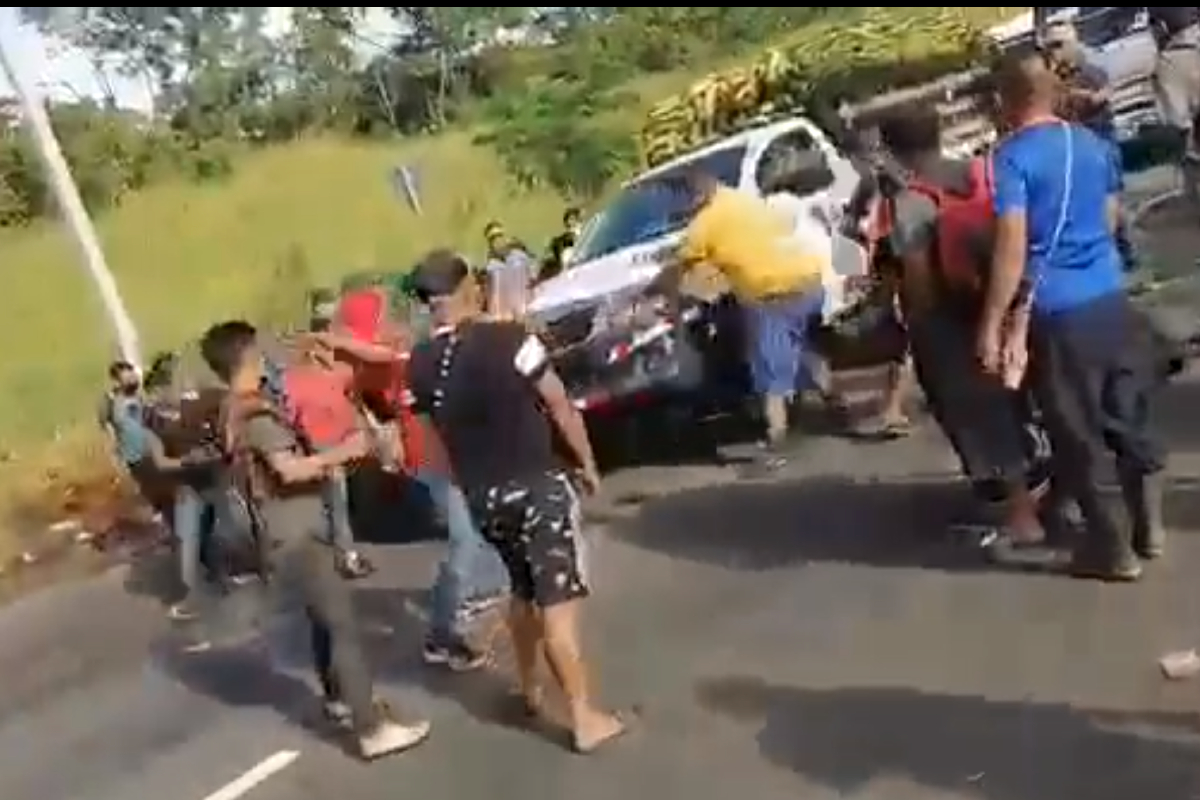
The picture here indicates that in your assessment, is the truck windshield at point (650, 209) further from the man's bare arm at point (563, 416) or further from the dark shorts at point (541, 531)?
the dark shorts at point (541, 531)

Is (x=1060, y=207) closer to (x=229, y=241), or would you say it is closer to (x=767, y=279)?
(x=767, y=279)

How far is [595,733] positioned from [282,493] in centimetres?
138

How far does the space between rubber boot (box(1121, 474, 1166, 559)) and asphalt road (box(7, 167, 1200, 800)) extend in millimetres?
133

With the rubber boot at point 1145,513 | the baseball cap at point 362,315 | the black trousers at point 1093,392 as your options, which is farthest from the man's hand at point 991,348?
the baseball cap at point 362,315

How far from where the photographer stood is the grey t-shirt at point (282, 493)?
7258 millimetres

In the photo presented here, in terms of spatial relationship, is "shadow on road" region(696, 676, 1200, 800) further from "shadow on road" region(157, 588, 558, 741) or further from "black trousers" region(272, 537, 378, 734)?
"black trousers" region(272, 537, 378, 734)

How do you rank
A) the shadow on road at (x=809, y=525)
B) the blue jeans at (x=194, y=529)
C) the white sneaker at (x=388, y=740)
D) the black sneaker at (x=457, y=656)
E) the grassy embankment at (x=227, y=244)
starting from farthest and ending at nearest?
the grassy embankment at (x=227, y=244)
the blue jeans at (x=194, y=529)
the shadow on road at (x=809, y=525)
the black sneaker at (x=457, y=656)
the white sneaker at (x=388, y=740)

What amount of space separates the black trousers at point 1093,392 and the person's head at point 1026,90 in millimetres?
717

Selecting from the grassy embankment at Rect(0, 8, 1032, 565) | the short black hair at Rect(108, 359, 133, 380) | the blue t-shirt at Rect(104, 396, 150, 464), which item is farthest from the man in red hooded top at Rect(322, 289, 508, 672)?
the grassy embankment at Rect(0, 8, 1032, 565)

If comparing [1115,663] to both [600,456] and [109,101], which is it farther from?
[109,101]

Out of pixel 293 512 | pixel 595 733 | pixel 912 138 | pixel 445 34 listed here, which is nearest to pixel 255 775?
pixel 293 512

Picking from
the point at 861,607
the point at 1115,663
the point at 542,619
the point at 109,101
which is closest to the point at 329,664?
the point at 542,619

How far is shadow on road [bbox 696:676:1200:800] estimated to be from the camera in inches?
231

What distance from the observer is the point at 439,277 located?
6.86m
